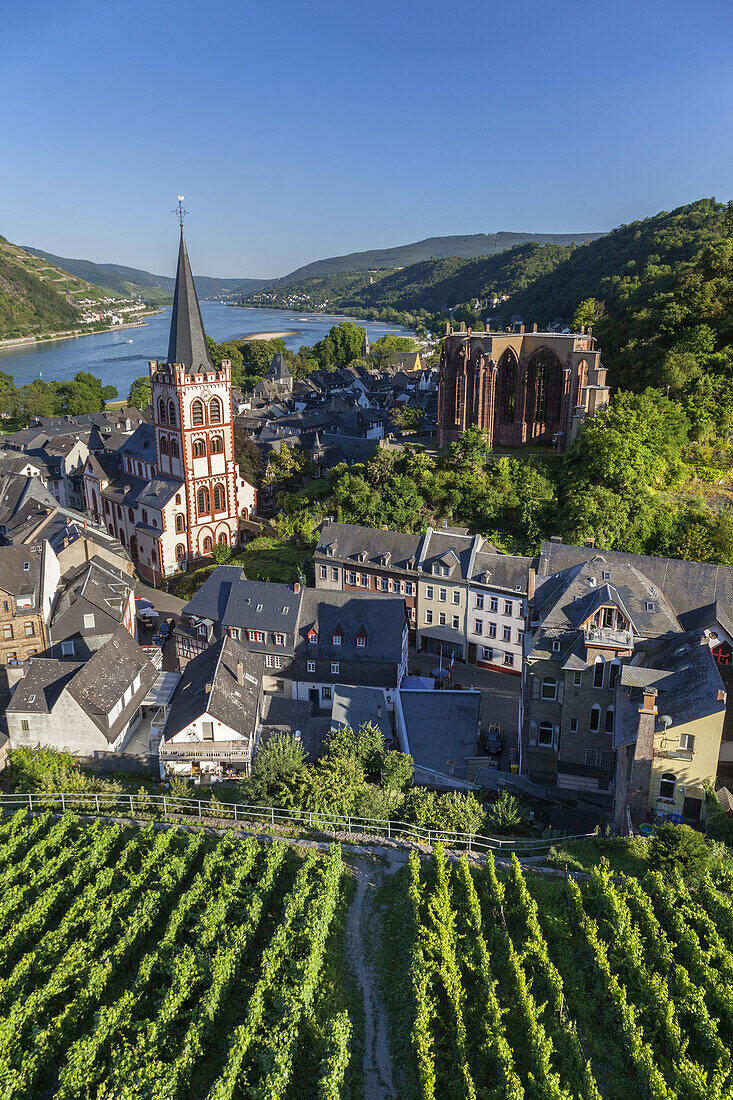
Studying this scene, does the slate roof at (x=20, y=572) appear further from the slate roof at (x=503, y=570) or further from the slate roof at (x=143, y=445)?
the slate roof at (x=503, y=570)

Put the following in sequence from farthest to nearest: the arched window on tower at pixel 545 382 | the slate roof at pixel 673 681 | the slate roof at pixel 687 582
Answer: the arched window on tower at pixel 545 382 < the slate roof at pixel 687 582 < the slate roof at pixel 673 681

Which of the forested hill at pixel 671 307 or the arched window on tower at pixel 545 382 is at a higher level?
the forested hill at pixel 671 307

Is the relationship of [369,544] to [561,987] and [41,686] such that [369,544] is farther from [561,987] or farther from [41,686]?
[561,987]

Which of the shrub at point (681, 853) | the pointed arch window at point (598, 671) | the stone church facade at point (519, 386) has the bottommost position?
the shrub at point (681, 853)

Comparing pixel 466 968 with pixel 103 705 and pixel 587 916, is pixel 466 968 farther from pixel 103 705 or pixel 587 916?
pixel 103 705

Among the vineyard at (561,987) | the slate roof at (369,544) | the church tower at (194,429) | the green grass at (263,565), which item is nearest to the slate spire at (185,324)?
the church tower at (194,429)

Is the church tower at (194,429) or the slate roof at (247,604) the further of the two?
the church tower at (194,429)

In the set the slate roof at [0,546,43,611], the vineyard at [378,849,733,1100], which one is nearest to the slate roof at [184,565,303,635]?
the slate roof at [0,546,43,611]

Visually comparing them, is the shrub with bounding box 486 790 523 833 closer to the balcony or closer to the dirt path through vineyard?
the dirt path through vineyard

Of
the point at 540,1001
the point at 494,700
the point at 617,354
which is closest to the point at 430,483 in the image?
the point at 494,700
